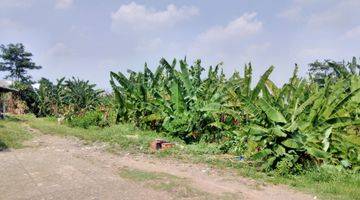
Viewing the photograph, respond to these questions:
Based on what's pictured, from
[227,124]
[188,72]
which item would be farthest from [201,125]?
[188,72]

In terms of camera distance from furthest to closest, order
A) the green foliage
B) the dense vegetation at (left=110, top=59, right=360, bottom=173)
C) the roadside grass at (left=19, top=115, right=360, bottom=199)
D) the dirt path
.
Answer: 1. the green foliage
2. the dense vegetation at (left=110, top=59, right=360, bottom=173)
3. the roadside grass at (left=19, top=115, right=360, bottom=199)
4. the dirt path

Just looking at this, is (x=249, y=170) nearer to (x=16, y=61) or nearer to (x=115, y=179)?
(x=115, y=179)

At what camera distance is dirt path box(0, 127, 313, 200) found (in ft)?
23.0

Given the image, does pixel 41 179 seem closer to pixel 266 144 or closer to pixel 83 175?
pixel 83 175

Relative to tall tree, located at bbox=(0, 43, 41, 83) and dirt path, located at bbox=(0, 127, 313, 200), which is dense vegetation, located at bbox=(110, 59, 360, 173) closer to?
dirt path, located at bbox=(0, 127, 313, 200)

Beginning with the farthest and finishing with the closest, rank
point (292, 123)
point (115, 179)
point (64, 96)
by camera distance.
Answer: point (64, 96) → point (292, 123) → point (115, 179)

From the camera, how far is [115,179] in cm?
801

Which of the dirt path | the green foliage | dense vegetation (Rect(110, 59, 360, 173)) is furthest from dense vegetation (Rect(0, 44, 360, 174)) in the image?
the green foliage

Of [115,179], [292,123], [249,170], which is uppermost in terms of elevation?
[292,123]

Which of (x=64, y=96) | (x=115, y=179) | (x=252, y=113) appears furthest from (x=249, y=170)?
(x=64, y=96)

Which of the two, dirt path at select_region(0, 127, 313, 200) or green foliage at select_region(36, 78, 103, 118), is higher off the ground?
green foliage at select_region(36, 78, 103, 118)

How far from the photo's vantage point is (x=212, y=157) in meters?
10.7

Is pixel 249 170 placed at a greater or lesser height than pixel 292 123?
lesser

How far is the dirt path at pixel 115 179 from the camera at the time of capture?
701cm
